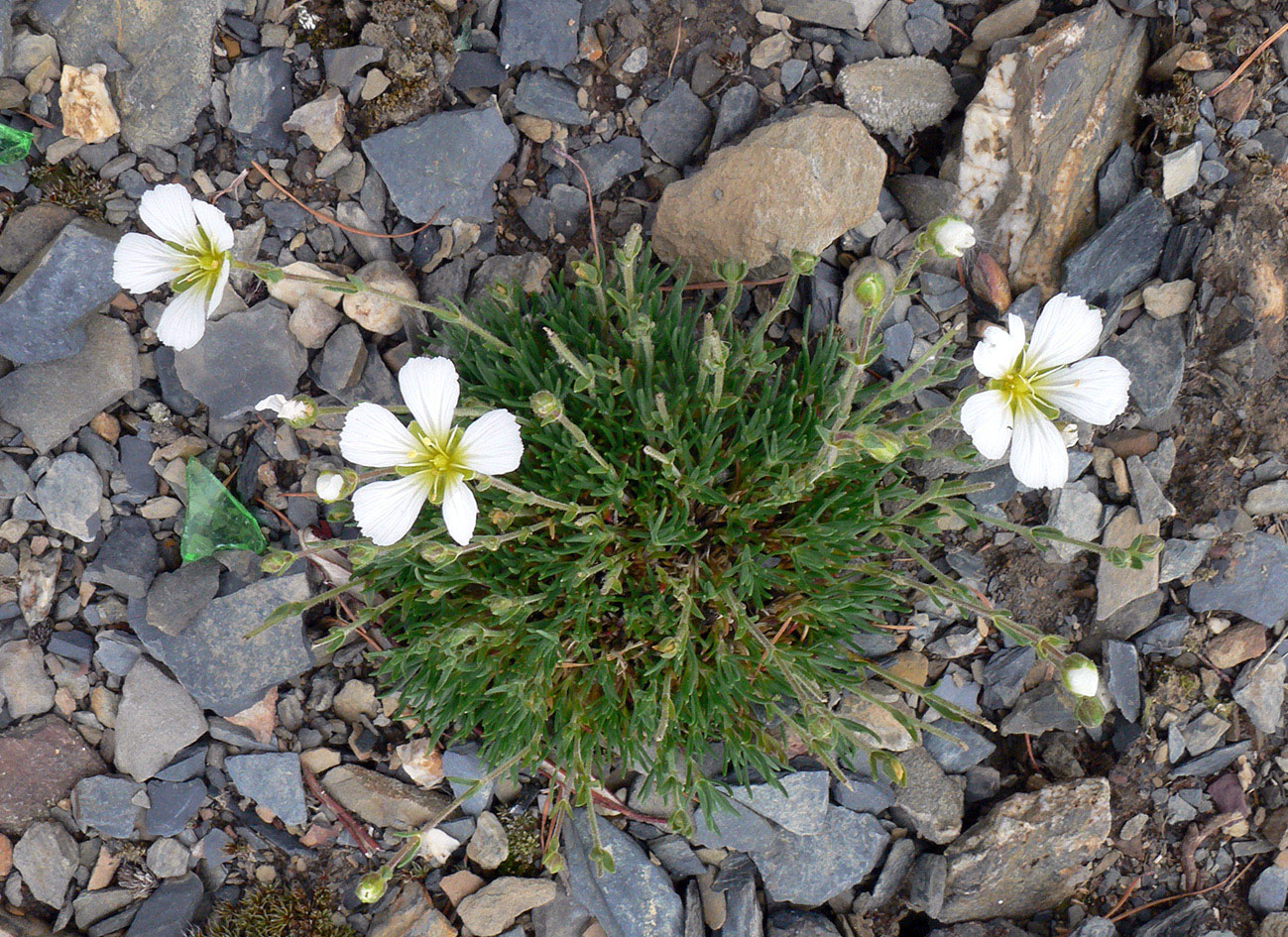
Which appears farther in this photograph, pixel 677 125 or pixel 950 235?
pixel 677 125

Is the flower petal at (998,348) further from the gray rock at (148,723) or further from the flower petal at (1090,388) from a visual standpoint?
the gray rock at (148,723)

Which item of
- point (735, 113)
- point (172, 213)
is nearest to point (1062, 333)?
point (735, 113)

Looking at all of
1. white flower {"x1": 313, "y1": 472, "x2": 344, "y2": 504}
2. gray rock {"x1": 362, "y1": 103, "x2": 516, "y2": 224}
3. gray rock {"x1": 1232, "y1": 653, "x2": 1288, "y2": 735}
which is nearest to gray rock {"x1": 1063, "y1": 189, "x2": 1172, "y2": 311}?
gray rock {"x1": 1232, "y1": 653, "x2": 1288, "y2": 735}

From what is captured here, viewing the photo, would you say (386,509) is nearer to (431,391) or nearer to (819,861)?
(431,391)

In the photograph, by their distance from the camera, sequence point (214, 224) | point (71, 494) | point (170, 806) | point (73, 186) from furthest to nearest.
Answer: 1. point (170, 806)
2. point (71, 494)
3. point (73, 186)
4. point (214, 224)

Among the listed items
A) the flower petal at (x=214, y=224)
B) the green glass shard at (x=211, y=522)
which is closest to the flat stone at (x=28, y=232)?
the green glass shard at (x=211, y=522)

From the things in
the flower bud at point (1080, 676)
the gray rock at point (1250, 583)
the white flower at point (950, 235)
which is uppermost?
the white flower at point (950, 235)
